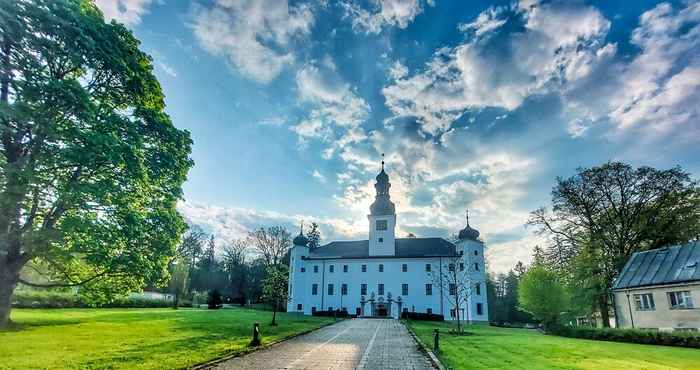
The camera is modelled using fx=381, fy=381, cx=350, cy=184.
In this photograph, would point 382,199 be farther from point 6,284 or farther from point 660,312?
point 6,284

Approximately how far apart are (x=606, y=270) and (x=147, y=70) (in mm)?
34462

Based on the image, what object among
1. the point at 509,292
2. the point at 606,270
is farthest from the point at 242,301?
the point at 606,270

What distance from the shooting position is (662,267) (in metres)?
25.4

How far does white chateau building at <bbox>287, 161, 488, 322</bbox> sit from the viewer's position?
44219mm

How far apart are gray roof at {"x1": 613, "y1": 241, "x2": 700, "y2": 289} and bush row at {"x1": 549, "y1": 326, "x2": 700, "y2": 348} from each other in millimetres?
5239

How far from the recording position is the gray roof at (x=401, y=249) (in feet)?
156

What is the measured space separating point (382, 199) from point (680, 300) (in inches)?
1265

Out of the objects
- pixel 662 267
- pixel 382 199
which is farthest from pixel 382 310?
pixel 662 267

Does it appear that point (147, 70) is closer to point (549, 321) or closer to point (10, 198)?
point (10, 198)

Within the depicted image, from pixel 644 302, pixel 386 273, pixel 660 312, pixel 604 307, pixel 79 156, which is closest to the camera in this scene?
pixel 79 156

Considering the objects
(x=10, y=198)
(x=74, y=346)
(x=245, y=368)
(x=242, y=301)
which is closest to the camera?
(x=245, y=368)

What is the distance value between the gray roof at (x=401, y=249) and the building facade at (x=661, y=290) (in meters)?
19.8

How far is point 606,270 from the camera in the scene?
100 feet

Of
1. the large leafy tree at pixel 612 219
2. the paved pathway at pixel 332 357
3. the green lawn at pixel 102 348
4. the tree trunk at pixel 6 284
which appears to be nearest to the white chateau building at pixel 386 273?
the large leafy tree at pixel 612 219
